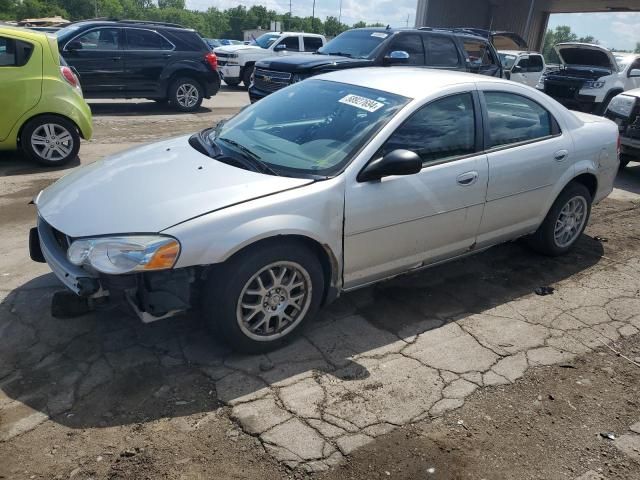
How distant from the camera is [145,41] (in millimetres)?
11258

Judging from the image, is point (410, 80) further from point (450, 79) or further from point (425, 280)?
point (425, 280)

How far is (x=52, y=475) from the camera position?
2.41m

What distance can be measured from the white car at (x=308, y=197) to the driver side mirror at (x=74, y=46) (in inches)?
314

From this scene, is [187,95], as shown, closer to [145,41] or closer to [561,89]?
[145,41]

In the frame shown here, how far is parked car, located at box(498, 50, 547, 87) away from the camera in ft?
46.6

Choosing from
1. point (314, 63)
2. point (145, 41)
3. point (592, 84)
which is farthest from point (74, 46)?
point (592, 84)

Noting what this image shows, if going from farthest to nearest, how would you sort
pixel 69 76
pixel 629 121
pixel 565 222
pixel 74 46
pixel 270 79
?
pixel 74 46 → pixel 270 79 → pixel 629 121 → pixel 69 76 → pixel 565 222

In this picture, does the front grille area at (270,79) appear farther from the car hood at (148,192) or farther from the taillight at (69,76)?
the car hood at (148,192)

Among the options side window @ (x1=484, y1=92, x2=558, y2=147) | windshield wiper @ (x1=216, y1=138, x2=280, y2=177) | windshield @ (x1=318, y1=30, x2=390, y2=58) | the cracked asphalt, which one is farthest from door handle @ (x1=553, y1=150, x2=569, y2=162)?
windshield @ (x1=318, y1=30, x2=390, y2=58)

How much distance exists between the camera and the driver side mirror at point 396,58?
366 inches

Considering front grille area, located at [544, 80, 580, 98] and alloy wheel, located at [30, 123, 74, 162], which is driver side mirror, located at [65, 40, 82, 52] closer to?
alloy wheel, located at [30, 123, 74, 162]

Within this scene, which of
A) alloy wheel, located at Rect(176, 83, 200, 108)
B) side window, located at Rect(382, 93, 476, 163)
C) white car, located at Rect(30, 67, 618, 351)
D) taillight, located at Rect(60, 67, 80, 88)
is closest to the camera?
white car, located at Rect(30, 67, 618, 351)

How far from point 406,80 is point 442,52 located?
692 cm

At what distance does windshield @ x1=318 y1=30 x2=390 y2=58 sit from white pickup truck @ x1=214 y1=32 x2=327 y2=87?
6.21 m
